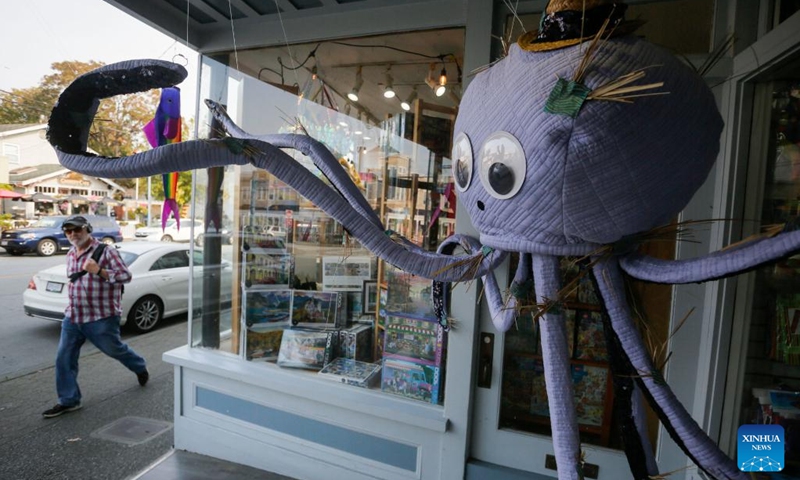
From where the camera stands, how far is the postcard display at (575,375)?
80.4 inches

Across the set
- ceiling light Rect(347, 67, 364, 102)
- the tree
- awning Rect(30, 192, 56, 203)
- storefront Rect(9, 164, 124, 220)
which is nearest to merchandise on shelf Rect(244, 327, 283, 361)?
the tree

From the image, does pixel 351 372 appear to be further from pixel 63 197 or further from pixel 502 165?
pixel 63 197

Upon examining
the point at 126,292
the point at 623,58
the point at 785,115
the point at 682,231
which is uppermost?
the point at 785,115

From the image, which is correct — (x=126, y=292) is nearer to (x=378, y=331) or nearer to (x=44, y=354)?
(x=44, y=354)

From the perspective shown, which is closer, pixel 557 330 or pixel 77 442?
pixel 557 330

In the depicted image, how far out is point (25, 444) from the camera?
9.89ft

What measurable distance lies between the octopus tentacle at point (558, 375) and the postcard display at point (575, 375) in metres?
1.15

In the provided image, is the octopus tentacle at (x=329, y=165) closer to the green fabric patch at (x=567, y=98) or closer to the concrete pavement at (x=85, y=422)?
the green fabric patch at (x=567, y=98)

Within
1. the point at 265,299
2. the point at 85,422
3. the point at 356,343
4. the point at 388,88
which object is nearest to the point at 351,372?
the point at 356,343

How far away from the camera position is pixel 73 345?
11.4ft

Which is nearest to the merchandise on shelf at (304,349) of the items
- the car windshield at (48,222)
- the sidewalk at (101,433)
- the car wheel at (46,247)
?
the sidewalk at (101,433)

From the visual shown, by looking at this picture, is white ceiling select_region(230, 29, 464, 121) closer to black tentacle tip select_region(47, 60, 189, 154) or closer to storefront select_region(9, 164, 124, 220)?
black tentacle tip select_region(47, 60, 189, 154)

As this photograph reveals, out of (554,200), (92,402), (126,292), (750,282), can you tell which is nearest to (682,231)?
(554,200)

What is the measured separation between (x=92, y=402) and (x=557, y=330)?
176 inches
